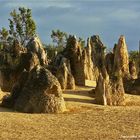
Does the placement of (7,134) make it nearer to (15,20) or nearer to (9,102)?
(9,102)

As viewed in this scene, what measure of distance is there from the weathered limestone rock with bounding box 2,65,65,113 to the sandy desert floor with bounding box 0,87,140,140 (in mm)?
476

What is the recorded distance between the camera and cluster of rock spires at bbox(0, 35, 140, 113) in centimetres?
2250

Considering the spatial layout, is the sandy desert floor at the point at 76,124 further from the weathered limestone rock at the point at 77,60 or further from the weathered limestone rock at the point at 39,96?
the weathered limestone rock at the point at 77,60

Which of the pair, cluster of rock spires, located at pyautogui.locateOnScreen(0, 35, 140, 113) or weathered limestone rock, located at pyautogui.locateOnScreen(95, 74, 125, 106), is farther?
weathered limestone rock, located at pyautogui.locateOnScreen(95, 74, 125, 106)

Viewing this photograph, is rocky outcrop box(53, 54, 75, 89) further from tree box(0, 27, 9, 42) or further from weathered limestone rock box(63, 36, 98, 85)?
tree box(0, 27, 9, 42)

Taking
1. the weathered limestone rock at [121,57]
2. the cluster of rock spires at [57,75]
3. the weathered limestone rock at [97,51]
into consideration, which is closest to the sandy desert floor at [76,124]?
the cluster of rock spires at [57,75]

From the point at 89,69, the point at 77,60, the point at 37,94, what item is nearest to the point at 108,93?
the point at 37,94

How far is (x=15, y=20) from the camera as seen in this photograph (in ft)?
193

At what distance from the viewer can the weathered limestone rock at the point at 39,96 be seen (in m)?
22.2

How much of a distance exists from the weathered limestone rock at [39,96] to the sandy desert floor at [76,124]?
1.56ft

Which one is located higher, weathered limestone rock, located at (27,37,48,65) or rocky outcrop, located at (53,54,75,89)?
weathered limestone rock, located at (27,37,48,65)

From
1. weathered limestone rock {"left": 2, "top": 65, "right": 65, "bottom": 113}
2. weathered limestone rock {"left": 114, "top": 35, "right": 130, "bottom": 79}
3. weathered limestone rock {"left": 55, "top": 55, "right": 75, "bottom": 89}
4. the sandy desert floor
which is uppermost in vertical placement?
weathered limestone rock {"left": 114, "top": 35, "right": 130, "bottom": 79}

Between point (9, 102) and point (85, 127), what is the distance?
15.7 ft

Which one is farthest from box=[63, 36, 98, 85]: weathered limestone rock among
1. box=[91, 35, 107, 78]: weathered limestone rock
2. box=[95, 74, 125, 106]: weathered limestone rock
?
box=[91, 35, 107, 78]: weathered limestone rock
